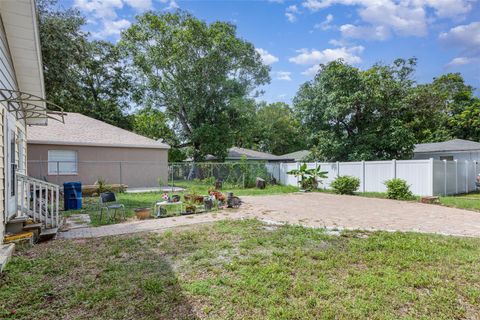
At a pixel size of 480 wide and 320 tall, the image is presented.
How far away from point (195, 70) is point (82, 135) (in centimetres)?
1131

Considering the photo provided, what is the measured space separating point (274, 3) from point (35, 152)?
13.6 metres

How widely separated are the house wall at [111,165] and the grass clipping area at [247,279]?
35.3ft

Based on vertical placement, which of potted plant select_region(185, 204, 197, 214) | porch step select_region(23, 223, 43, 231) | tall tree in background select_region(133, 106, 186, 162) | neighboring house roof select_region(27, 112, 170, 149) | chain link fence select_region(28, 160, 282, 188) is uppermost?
tall tree in background select_region(133, 106, 186, 162)

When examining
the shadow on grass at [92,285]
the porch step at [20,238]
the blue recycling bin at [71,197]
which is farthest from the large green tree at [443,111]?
the porch step at [20,238]

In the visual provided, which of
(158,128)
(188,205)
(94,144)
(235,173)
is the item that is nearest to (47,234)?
(188,205)

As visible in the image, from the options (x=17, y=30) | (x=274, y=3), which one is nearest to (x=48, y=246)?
(x=17, y=30)

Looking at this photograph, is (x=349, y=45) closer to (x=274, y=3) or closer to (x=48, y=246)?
(x=274, y=3)

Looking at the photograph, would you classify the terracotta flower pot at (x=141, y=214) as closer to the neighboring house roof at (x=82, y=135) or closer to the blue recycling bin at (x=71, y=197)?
A: the blue recycling bin at (x=71, y=197)

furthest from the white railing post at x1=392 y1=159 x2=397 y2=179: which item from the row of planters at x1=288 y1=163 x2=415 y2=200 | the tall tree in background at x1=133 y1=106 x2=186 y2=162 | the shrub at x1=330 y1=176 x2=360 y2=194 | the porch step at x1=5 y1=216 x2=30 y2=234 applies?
the tall tree in background at x1=133 y1=106 x2=186 y2=162

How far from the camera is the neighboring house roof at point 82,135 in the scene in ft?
47.9

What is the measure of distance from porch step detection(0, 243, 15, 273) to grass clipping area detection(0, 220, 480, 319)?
13 centimetres

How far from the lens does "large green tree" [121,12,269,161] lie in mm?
23672

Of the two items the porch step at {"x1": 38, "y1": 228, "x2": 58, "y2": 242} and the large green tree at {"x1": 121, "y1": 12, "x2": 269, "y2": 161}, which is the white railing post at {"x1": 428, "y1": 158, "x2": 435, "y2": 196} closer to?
the porch step at {"x1": 38, "y1": 228, "x2": 58, "y2": 242}

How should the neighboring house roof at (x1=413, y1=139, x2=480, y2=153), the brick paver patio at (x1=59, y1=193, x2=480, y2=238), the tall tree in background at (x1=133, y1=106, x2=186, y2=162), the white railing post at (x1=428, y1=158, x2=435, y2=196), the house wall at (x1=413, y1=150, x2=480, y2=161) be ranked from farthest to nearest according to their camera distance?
the tall tree in background at (x1=133, y1=106, x2=186, y2=162) → the house wall at (x1=413, y1=150, x2=480, y2=161) → the neighboring house roof at (x1=413, y1=139, x2=480, y2=153) → the white railing post at (x1=428, y1=158, x2=435, y2=196) → the brick paver patio at (x1=59, y1=193, x2=480, y2=238)
